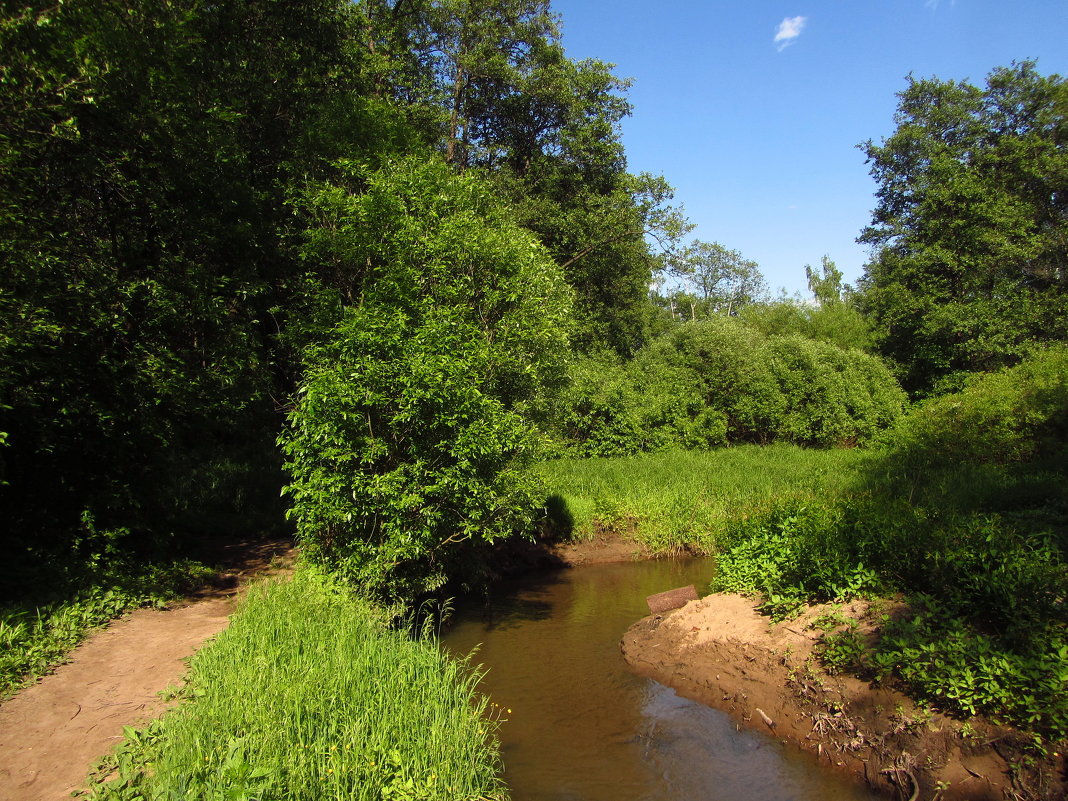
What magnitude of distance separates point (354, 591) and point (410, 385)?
2962mm

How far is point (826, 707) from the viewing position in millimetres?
7340

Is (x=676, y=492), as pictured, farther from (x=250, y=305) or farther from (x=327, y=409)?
(x=250, y=305)

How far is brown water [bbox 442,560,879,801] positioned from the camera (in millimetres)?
6652

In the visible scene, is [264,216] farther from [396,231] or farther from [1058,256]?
[1058,256]

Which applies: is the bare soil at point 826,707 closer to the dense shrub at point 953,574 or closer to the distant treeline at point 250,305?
the dense shrub at point 953,574

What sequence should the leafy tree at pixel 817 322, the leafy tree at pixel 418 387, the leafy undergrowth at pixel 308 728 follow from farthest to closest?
the leafy tree at pixel 817 322 → the leafy tree at pixel 418 387 → the leafy undergrowth at pixel 308 728

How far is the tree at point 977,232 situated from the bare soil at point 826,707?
81.3 feet

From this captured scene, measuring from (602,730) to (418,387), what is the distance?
4.93 m

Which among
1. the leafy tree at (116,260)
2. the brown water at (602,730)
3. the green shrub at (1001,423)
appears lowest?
the brown water at (602,730)

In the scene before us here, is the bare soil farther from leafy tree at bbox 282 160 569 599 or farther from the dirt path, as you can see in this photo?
the dirt path

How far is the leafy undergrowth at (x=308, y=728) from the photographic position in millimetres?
4520

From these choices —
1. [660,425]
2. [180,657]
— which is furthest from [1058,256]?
[180,657]

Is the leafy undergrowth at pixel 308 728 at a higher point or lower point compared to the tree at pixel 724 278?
lower

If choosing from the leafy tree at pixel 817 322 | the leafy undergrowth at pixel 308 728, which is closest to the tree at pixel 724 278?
the leafy tree at pixel 817 322
